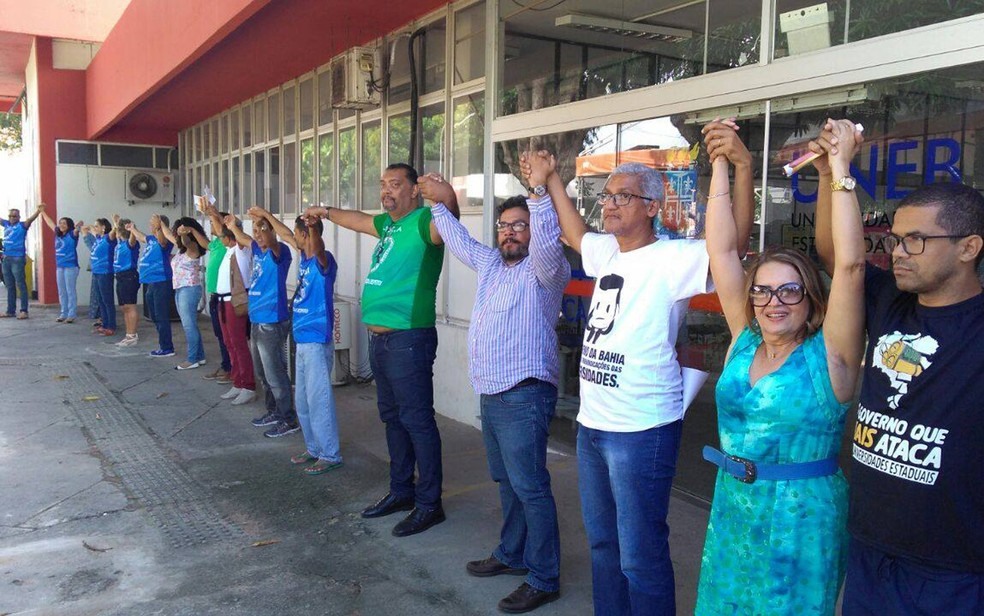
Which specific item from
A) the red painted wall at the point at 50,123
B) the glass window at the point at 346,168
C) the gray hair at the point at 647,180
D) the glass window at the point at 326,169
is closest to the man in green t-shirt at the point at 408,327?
the gray hair at the point at 647,180

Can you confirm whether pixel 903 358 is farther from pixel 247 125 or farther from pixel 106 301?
pixel 106 301

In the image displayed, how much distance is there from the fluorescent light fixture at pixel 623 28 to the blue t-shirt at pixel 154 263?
6.58 meters

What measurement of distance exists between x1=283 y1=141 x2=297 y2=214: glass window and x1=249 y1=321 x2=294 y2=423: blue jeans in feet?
15.5

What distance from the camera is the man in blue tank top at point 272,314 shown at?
6.30m

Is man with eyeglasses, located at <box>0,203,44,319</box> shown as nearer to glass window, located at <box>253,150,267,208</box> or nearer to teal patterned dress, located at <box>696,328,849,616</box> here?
glass window, located at <box>253,150,267,208</box>

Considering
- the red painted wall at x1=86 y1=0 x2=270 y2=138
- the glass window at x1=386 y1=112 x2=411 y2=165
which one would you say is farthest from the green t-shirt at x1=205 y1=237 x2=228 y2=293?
the red painted wall at x1=86 y1=0 x2=270 y2=138

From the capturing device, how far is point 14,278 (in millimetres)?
15047

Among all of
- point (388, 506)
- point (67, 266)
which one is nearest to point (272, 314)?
point (388, 506)

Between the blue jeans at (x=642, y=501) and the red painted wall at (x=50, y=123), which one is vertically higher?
the red painted wall at (x=50, y=123)

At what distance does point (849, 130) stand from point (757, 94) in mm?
2202

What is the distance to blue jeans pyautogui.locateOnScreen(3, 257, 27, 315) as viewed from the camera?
14.8m

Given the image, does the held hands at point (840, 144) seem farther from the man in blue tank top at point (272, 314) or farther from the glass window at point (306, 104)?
the glass window at point (306, 104)

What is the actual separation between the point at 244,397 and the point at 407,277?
4070mm

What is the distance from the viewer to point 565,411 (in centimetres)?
650
